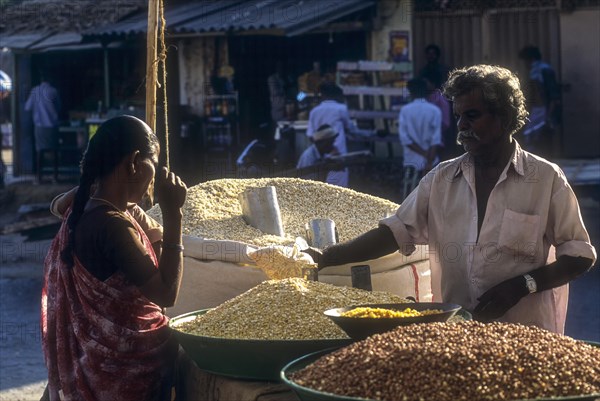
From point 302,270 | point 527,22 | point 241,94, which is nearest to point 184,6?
point 241,94

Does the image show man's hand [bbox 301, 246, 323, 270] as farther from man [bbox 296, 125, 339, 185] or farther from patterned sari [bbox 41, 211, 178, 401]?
man [bbox 296, 125, 339, 185]

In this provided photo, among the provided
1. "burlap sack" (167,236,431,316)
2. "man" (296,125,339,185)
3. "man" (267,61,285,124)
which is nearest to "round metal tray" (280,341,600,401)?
"burlap sack" (167,236,431,316)

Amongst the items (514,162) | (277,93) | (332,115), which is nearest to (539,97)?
(332,115)

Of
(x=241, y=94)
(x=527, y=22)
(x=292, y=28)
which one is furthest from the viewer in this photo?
(x=241, y=94)

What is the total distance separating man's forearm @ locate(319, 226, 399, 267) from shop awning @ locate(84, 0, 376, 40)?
7.97 metres

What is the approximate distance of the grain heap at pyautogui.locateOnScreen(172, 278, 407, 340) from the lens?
259 centimetres

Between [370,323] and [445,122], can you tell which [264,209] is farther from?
[445,122]

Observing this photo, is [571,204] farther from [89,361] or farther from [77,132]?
[77,132]

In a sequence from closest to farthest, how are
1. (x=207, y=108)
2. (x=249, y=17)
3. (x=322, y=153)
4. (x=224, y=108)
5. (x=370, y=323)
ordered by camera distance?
(x=370, y=323) → (x=322, y=153) → (x=249, y=17) → (x=224, y=108) → (x=207, y=108)

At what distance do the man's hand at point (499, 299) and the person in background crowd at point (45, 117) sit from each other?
12705mm

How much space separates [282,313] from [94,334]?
20.3 inches

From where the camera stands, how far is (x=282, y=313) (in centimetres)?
267

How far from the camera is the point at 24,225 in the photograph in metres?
10.1

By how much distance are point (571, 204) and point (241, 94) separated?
10.8 metres
